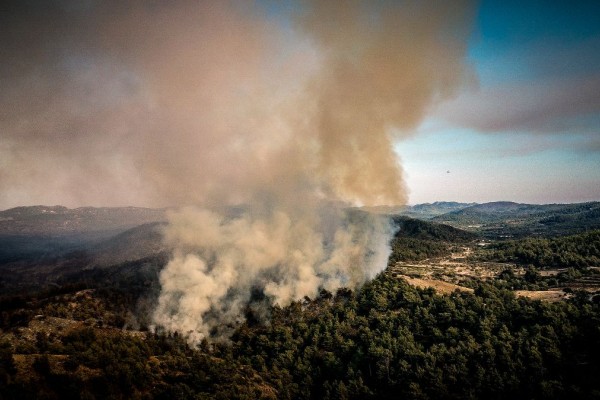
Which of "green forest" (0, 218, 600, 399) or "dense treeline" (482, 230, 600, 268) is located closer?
"green forest" (0, 218, 600, 399)

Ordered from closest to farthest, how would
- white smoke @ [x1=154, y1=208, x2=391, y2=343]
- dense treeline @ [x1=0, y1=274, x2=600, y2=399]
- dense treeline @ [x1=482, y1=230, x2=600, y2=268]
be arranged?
dense treeline @ [x1=0, y1=274, x2=600, y2=399] < white smoke @ [x1=154, y1=208, x2=391, y2=343] < dense treeline @ [x1=482, y1=230, x2=600, y2=268]

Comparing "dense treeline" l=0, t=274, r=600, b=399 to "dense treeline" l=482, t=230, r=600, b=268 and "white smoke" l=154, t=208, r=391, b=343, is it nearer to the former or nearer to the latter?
"white smoke" l=154, t=208, r=391, b=343

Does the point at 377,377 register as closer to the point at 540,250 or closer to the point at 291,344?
the point at 291,344

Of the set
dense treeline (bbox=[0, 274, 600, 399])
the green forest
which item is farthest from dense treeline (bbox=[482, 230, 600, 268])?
dense treeline (bbox=[0, 274, 600, 399])

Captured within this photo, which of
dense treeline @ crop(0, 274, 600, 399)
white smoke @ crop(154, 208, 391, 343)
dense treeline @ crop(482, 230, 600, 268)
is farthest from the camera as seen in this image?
dense treeline @ crop(482, 230, 600, 268)

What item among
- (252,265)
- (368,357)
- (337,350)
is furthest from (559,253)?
(252,265)

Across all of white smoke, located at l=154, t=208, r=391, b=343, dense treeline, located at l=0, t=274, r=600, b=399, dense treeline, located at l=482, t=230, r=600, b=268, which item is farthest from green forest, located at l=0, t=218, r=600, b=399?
dense treeline, located at l=482, t=230, r=600, b=268

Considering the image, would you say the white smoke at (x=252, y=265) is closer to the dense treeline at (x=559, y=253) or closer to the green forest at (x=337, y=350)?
the green forest at (x=337, y=350)
